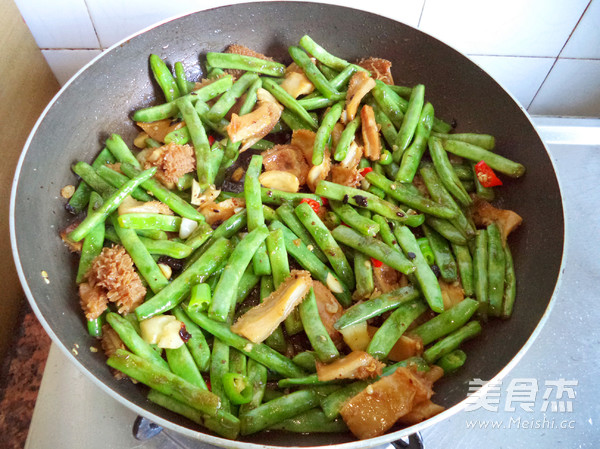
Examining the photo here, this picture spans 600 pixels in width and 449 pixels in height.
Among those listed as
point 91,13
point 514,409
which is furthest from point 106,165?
point 514,409

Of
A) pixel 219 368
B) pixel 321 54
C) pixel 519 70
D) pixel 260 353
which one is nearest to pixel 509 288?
pixel 260 353

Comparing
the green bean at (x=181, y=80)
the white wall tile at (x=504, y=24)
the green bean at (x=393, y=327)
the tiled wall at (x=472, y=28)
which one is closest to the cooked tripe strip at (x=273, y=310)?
the green bean at (x=393, y=327)

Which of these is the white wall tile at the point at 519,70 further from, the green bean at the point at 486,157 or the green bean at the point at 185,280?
the green bean at the point at 185,280

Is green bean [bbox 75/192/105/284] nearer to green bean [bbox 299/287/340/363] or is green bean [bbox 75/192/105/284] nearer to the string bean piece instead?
green bean [bbox 299/287/340/363]

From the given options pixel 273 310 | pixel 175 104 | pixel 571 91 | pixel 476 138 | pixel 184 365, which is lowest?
pixel 184 365

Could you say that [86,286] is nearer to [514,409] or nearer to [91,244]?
[91,244]

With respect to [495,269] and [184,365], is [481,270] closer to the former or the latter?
[495,269]
